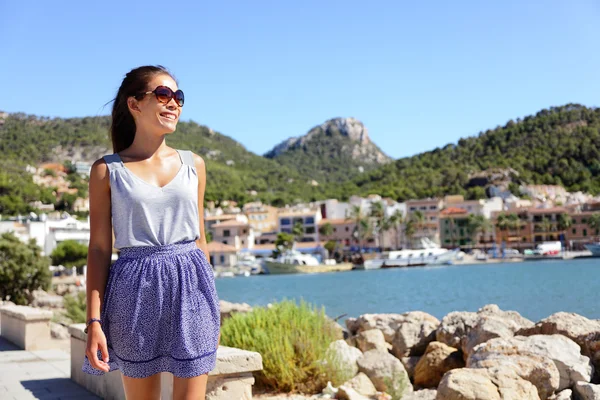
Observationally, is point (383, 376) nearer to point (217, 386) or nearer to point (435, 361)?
point (435, 361)

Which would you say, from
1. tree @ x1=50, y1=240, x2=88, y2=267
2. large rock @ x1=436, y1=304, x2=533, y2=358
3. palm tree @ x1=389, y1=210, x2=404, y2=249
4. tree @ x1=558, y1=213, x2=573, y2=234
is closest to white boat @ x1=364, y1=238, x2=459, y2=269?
palm tree @ x1=389, y1=210, x2=404, y2=249

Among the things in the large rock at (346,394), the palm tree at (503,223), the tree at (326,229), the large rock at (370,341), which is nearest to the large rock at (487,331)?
the large rock at (370,341)

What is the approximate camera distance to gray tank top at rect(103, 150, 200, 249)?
7.15 feet

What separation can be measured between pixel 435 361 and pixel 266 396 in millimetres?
3008

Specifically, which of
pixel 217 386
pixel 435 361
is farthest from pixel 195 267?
pixel 435 361

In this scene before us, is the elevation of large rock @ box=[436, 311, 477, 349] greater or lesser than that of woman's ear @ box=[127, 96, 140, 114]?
lesser

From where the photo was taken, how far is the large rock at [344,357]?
20.8 feet

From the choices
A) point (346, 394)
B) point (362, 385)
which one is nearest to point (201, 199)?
point (346, 394)

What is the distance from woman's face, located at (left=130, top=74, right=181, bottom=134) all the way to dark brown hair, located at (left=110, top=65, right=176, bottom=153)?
0.03 metres

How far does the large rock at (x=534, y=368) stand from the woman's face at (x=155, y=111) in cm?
445

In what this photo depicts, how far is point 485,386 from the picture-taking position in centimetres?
527

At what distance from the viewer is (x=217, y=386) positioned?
386 cm

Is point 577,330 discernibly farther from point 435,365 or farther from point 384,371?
point 384,371

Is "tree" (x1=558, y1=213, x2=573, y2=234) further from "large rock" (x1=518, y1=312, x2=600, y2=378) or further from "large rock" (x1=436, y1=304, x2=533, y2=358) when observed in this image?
"large rock" (x1=518, y1=312, x2=600, y2=378)
